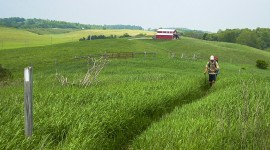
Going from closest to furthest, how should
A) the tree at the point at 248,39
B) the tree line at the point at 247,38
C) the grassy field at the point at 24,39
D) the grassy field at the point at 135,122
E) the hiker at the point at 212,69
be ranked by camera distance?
the grassy field at the point at 135,122 < the hiker at the point at 212,69 < the grassy field at the point at 24,39 < the tree at the point at 248,39 < the tree line at the point at 247,38

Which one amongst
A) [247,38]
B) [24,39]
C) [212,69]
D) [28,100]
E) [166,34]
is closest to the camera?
[28,100]

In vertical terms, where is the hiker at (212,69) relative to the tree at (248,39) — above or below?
above

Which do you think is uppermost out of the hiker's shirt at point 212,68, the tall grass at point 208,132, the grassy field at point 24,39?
the hiker's shirt at point 212,68

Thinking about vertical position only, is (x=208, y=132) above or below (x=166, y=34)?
below

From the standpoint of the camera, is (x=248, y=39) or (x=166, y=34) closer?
(x=166, y=34)

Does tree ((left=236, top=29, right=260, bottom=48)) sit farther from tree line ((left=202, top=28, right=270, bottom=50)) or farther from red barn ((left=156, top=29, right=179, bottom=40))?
red barn ((left=156, top=29, right=179, bottom=40))

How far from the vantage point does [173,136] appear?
8.23m

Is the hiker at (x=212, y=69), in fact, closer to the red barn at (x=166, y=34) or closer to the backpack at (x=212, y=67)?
the backpack at (x=212, y=67)

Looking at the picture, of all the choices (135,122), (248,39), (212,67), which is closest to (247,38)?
(248,39)

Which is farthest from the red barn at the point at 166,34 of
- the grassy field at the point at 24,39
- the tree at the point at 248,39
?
the tree at the point at 248,39

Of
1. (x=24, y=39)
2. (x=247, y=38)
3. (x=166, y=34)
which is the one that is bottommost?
(x=24, y=39)

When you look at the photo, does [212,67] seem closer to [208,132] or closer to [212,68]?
[212,68]

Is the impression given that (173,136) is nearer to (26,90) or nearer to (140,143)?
(140,143)

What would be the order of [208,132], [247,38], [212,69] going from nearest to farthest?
[208,132], [212,69], [247,38]
